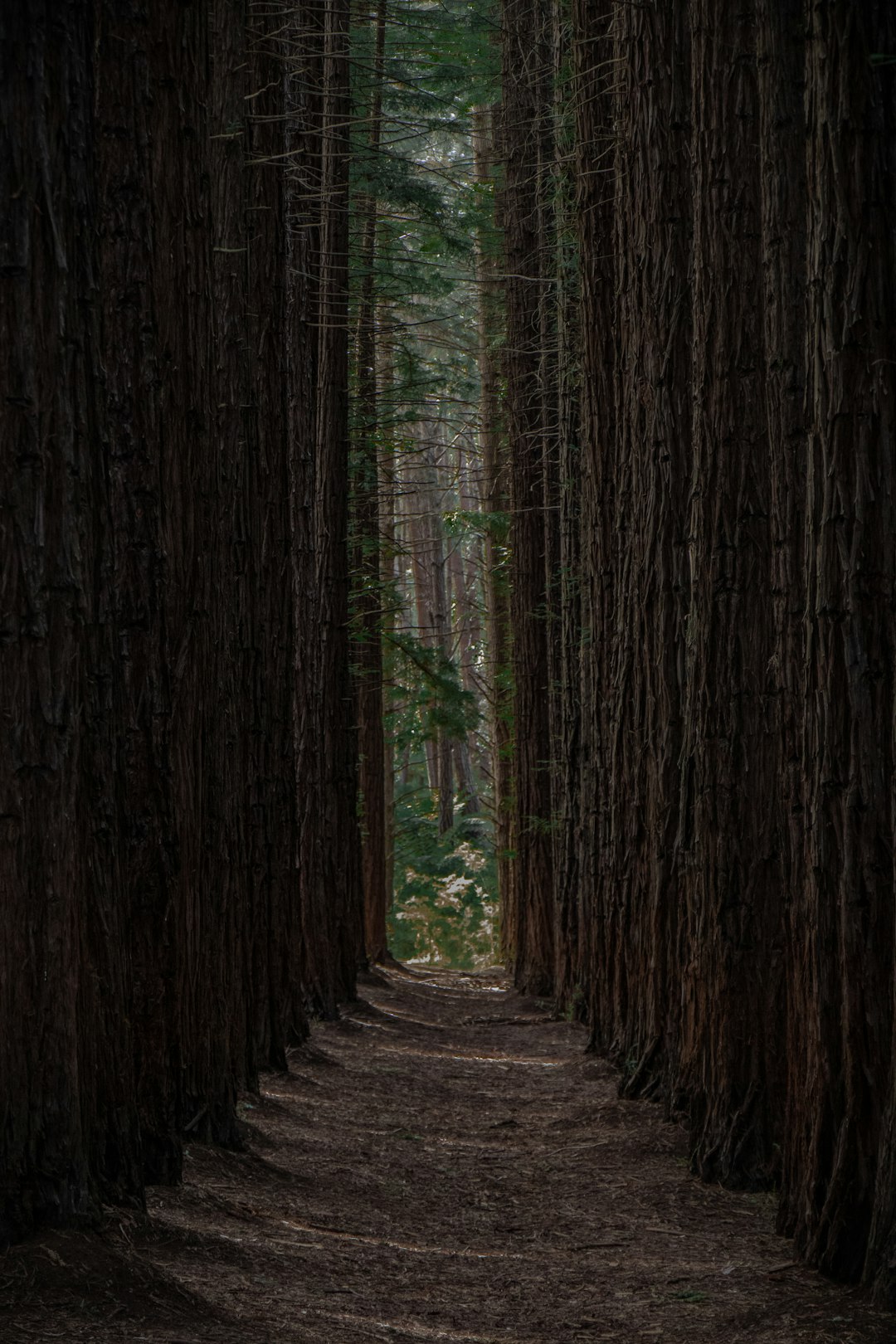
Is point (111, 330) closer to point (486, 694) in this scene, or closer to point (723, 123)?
point (723, 123)

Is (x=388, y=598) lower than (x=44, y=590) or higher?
higher

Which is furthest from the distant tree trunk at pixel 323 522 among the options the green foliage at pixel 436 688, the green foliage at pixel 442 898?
the green foliage at pixel 442 898

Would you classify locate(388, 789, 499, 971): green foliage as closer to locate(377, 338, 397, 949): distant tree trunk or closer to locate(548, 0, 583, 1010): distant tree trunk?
locate(377, 338, 397, 949): distant tree trunk

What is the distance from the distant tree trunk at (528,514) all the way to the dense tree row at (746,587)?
3.86 meters

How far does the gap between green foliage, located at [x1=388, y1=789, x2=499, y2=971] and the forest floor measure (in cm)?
1788

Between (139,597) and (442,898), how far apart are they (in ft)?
79.2

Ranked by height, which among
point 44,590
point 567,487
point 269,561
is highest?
Answer: point 567,487

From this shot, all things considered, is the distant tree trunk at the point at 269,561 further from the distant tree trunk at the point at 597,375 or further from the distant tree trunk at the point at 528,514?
the distant tree trunk at the point at 528,514

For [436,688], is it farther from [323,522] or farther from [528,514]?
[323,522]

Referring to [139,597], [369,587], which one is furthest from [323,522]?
[139,597]

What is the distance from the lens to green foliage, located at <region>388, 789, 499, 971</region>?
28.6m

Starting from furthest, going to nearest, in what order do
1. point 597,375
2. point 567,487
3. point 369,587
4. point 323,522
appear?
1. point 369,587
2. point 323,522
3. point 567,487
4. point 597,375

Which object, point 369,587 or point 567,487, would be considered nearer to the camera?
point 567,487

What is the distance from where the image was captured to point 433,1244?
6492mm
